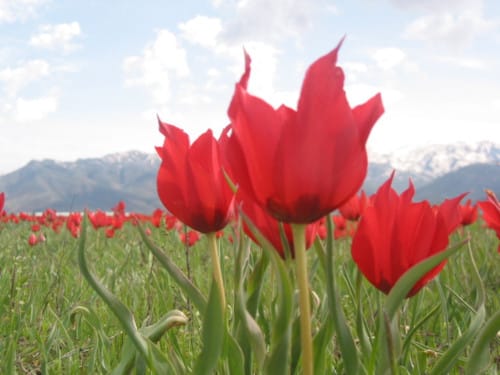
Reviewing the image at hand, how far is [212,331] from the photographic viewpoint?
646 mm

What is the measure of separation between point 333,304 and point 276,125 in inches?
9.0

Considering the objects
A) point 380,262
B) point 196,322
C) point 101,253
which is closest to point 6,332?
point 196,322

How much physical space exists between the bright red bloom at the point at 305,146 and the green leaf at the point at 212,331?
0.13 meters

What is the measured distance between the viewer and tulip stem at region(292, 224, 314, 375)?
1.91 feet

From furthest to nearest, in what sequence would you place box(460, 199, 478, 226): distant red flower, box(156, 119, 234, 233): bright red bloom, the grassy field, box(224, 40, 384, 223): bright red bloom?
box(460, 199, 478, 226): distant red flower
the grassy field
box(156, 119, 234, 233): bright red bloom
box(224, 40, 384, 223): bright red bloom

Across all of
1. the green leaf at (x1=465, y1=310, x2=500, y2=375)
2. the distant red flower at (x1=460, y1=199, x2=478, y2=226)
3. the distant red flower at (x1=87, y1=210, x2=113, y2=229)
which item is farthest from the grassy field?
the distant red flower at (x1=87, y1=210, x2=113, y2=229)

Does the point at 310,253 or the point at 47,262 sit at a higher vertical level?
the point at 47,262

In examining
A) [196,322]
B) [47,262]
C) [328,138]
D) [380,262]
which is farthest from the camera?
[47,262]

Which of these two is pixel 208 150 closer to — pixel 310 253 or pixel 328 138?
pixel 328 138

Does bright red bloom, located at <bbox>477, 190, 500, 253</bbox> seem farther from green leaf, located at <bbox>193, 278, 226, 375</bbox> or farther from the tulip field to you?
green leaf, located at <bbox>193, 278, 226, 375</bbox>

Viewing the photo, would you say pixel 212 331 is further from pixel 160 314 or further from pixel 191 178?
pixel 160 314

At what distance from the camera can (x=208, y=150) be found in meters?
0.81

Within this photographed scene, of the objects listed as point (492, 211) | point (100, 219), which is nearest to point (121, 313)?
point (492, 211)

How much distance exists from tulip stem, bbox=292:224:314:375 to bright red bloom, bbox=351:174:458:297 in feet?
0.59
